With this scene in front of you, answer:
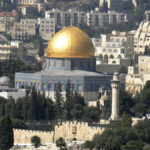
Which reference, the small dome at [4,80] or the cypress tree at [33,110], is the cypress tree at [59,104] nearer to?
the cypress tree at [33,110]

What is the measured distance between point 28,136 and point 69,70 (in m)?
28.6

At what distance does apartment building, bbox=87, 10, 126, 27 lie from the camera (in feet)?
609

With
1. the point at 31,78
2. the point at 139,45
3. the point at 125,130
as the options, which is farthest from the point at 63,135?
the point at 139,45

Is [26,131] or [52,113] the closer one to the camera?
[26,131]

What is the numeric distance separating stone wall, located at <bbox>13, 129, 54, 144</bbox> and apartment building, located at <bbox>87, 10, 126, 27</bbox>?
115564mm

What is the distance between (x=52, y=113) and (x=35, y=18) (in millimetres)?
105972

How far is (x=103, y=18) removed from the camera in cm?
18612

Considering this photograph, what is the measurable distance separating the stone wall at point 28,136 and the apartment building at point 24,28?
4018 inches

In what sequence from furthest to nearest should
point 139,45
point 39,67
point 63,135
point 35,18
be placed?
point 35,18 < point 139,45 < point 39,67 < point 63,135

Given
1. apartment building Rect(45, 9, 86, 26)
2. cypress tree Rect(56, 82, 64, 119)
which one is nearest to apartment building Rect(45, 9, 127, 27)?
apartment building Rect(45, 9, 86, 26)

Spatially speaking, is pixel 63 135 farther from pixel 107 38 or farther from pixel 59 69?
pixel 107 38

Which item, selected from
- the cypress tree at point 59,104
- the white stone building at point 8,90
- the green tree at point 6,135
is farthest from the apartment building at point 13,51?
the green tree at point 6,135

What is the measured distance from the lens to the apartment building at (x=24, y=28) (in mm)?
173200

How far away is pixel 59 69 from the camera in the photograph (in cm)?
9825
